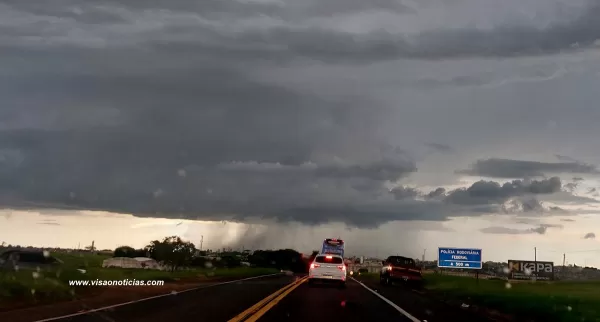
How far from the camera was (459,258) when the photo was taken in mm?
55375

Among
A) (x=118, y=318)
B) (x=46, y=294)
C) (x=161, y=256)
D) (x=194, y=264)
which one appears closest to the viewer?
(x=118, y=318)

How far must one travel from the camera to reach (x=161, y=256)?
8800cm

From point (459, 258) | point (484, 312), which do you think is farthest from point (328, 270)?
point (459, 258)

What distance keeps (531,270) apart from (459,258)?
40407 mm

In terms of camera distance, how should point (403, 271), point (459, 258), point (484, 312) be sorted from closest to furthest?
point (484, 312) → point (403, 271) → point (459, 258)

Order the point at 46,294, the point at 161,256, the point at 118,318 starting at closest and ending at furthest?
the point at 118,318, the point at 46,294, the point at 161,256

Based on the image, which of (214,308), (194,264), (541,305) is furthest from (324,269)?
(194,264)

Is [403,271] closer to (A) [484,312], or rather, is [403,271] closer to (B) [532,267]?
(A) [484,312]

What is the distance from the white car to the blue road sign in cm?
1742

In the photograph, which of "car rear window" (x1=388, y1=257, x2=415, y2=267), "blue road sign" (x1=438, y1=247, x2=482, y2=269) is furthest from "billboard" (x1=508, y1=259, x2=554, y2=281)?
"car rear window" (x1=388, y1=257, x2=415, y2=267)

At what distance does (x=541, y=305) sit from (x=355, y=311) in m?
8.37

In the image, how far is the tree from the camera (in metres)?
87.7

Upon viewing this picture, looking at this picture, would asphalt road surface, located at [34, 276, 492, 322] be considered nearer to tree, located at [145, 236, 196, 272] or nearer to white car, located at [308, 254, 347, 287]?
white car, located at [308, 254, 347, 287]

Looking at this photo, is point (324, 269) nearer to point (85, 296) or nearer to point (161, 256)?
point (85, 296)
